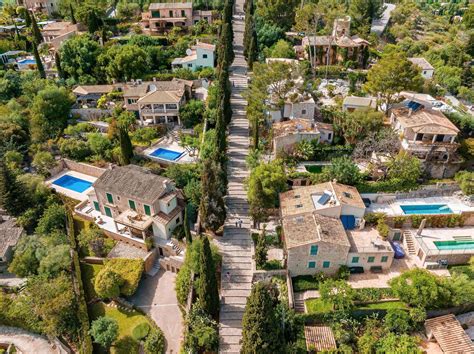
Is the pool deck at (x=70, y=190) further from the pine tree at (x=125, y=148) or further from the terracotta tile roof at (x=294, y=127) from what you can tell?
the terracotta tile roof at (x=294, y=127)

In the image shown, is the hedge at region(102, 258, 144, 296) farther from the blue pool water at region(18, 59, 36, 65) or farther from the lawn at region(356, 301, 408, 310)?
the blue pool water at region(18, 59, 36, 65)

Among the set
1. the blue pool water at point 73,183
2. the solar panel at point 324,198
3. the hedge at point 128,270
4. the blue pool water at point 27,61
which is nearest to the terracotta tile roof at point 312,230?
the solar panel at point 324,198

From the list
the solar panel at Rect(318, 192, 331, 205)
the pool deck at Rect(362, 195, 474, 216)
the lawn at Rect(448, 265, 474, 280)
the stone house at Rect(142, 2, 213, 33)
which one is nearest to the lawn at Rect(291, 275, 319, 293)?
the solar panel at Rect(318, 192, 331, 205)

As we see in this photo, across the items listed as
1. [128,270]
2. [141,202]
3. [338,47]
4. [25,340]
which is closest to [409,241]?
[141,202]

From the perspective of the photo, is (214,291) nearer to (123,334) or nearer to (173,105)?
(123,334)

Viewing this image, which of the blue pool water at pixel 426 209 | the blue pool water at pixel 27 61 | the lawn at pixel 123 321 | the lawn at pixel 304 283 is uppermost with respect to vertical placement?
the blue pool water at pixel 27 61

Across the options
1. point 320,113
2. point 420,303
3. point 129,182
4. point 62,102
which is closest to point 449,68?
point 320,113
